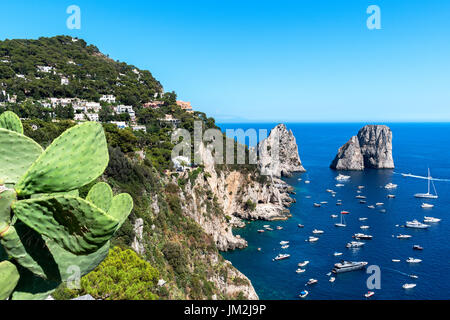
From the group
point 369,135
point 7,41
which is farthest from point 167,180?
point 369,135

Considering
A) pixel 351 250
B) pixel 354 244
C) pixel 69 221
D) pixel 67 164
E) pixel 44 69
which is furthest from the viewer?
pixel 44 69

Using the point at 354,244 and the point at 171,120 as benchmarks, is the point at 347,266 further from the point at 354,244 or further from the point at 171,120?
the point at 171,120

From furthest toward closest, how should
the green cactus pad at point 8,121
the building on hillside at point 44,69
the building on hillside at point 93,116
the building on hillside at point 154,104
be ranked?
the building on hillside at point 154,104 → the building on hillside at point 44,69 → the building on hillside at point 93,116 → the green cactus pad at point 8,121

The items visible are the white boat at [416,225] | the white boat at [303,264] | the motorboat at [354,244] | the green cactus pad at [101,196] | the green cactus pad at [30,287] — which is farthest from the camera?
the white boat at [416,225]

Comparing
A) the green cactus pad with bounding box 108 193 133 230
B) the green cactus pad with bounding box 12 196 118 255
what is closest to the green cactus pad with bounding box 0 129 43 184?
the green cactus pad with bounding box 12 196 118 255

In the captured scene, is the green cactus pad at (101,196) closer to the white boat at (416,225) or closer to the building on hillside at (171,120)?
the building on hillside at (171,120)

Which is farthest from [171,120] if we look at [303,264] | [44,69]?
[303,264]

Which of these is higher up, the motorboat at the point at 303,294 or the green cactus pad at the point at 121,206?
the green cactus pad at the point at 121,206

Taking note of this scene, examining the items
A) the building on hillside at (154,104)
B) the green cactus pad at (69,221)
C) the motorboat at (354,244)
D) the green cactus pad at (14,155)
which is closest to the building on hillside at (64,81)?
the building on hillside at (154,104)
